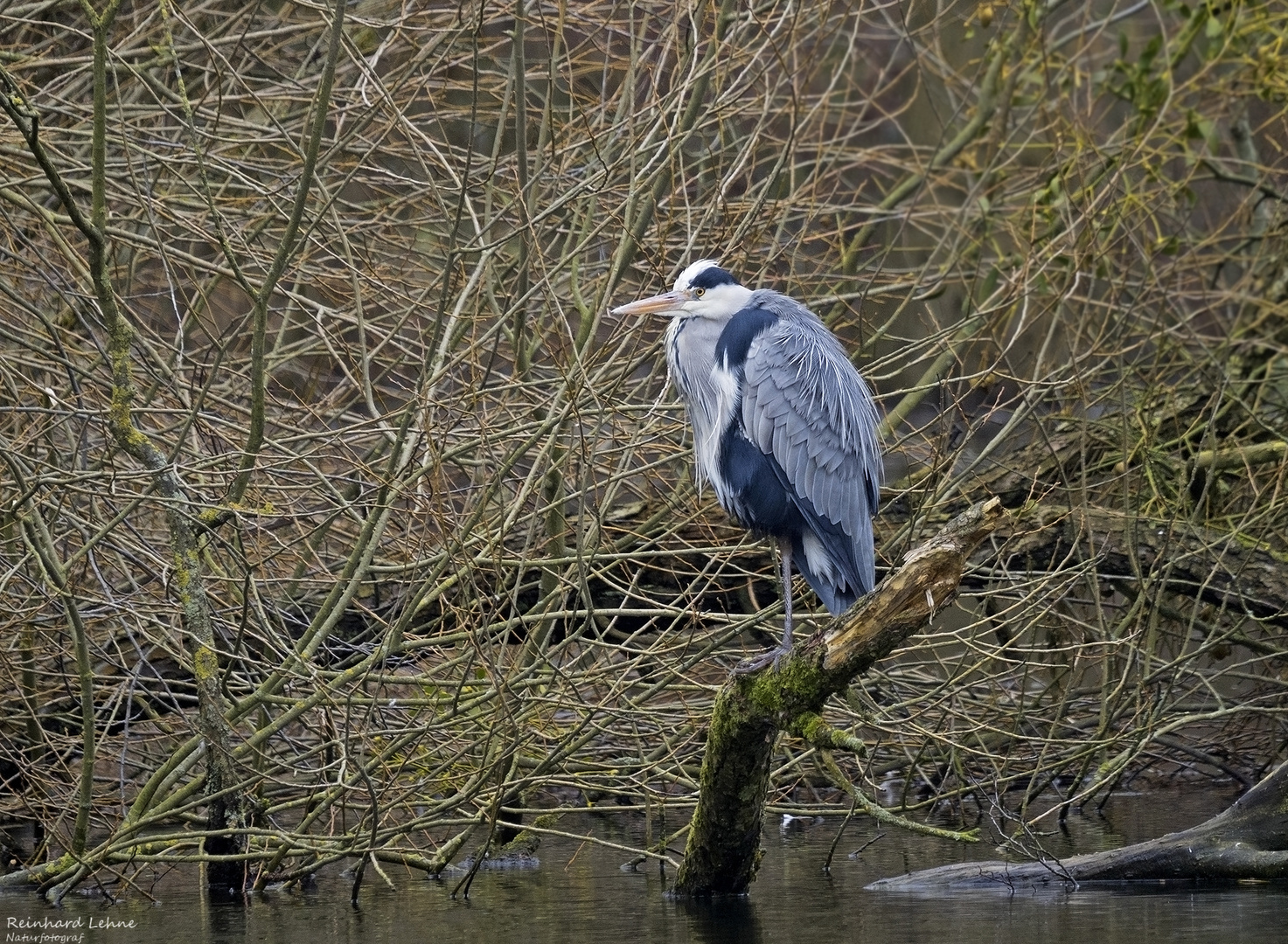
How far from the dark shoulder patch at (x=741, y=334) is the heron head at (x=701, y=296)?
98 millimetres

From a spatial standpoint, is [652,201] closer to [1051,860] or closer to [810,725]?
[810,725]

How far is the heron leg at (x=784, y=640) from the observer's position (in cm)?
519

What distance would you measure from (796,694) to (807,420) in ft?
4.98

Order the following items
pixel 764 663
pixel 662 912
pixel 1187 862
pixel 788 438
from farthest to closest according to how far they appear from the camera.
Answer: pixel 788 438 < pixel 1187 862 < pixel 662 912 < pixel 764 663

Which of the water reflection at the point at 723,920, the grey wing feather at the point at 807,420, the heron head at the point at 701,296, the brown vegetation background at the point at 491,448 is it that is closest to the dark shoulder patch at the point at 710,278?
the heron head at the point at 701,296

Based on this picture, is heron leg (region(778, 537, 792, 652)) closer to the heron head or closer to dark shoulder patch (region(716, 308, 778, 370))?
dark shoulder patch (region(716, 308, 778, 370))

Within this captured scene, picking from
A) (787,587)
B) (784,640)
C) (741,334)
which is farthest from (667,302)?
(784,640)

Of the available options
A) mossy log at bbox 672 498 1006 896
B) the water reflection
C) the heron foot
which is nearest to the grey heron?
the heron foot

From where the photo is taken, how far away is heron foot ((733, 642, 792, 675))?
5.09 m

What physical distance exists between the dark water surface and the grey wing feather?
4.34 ft

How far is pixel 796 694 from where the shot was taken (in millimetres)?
4891

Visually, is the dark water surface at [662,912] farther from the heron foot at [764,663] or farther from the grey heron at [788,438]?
the grey heron at [788,438]

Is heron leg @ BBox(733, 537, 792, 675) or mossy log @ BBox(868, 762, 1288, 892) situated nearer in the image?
heron leg @ BBox(733, 537, 792, 675)

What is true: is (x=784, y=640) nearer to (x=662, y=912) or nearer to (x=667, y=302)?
(x=662, y=912)
